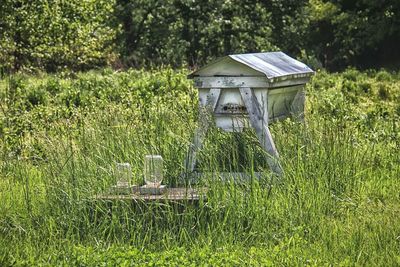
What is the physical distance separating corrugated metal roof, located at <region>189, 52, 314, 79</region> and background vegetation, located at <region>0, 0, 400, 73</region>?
1371 cm

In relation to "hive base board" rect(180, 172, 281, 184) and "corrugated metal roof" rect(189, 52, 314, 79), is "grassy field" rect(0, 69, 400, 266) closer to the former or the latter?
"hive base board" rect(180, 172, 281, 184)

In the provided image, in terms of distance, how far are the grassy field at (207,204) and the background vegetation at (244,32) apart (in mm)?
14121

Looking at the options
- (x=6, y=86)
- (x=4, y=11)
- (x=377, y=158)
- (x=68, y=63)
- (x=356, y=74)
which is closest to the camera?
(x=377, y=158)

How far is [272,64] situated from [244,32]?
57.4ft

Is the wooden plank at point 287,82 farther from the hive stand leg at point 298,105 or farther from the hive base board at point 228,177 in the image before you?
the hive base board at point 228,177

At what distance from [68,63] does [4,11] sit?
6.41 meters

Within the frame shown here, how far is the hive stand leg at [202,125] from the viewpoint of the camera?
8.52m

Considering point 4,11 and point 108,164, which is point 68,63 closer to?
point 4,11

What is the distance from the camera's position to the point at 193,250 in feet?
23.3

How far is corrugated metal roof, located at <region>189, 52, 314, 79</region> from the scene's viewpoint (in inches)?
345

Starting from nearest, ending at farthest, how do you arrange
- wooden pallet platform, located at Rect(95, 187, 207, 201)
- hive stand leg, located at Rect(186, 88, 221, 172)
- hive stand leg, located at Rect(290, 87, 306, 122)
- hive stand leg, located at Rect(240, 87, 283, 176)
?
wooden pallet platform, located at Rect(95, 187, 207, 201) < hive stand leg, located at Rect(186, 88, 221, 172) < hive stand leg, located at Rect(240, 87, 283, 176) < hive stand leg, located at Rect(290, 87, 306, 122)

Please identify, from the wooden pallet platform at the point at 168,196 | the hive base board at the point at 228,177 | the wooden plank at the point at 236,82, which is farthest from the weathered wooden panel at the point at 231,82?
the wooden pallet platform at the point at 168,196

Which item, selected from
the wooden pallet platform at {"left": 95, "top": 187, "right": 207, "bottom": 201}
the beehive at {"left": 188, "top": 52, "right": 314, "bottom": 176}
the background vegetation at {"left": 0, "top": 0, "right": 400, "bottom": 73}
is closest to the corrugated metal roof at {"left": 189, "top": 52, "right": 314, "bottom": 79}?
the beehive at {"left": 188, "top": 52, "right": 314, "bottom": 176}

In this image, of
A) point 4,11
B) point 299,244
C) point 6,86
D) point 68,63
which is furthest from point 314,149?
point 68,63
